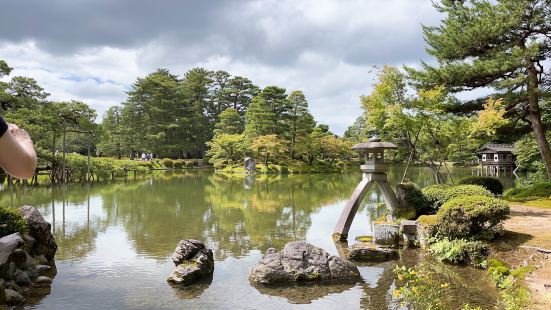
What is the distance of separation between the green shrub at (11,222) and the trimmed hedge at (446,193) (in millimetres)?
10539

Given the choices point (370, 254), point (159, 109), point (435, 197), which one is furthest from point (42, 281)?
point (159, 109)

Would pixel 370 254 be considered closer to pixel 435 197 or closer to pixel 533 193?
pixel 435 197

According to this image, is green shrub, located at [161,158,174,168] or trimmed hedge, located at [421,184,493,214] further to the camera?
green shrub, located at [161,158,174,168]

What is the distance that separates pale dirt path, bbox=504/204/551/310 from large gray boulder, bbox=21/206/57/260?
31.5 ft

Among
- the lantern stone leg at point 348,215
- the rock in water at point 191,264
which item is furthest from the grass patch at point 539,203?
the rock in water at point 191,264

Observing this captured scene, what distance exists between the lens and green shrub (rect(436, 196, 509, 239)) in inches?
360

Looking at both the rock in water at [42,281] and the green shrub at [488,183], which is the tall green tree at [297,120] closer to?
the green shrub at [488,183]

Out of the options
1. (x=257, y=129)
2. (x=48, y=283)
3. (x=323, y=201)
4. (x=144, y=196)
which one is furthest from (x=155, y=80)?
(x=48, y=283)

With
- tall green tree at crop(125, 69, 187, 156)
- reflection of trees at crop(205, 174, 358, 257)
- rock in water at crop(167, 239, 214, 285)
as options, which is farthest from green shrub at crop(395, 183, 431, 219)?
tall green tree at crop(125, 69, 187, 156)

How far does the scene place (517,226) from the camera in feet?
35.7

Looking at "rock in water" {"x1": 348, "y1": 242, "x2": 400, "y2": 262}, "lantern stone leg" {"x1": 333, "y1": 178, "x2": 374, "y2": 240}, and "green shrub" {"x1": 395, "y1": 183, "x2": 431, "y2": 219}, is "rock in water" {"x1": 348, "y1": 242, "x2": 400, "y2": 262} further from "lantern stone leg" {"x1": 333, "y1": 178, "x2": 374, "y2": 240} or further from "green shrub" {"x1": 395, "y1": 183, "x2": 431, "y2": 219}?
"green shrub" {"x1": 395, "y1": 183, "x2": 431, "y2": 219}

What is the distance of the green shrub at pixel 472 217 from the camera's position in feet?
30.0

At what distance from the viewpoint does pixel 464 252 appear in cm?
902

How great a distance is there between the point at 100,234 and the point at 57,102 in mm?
21167
